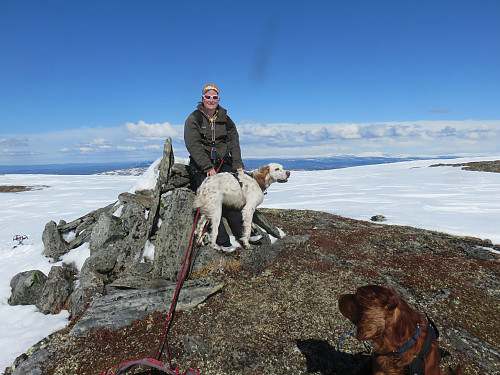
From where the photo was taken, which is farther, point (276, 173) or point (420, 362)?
point (276, 173)

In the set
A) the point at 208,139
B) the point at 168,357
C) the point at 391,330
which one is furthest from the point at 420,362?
the point at 208,139

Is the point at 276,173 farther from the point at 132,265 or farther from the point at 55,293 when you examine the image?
the point at 55,293

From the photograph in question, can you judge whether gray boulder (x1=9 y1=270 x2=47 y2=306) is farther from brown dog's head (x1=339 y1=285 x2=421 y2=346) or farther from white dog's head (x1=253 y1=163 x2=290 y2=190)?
brown dog's head (x1=339 y1=285 x2=421 y2=346)

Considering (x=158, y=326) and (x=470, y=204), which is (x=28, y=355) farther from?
(x=470, y=204)

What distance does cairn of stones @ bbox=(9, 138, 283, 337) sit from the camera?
18.6ft

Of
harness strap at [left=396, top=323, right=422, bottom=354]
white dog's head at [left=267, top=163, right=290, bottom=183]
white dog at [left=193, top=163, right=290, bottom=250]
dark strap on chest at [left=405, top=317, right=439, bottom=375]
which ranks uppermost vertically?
white dog's head at [left=267, top=163, right=290, bottom=183]

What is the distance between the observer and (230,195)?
7.20 meters

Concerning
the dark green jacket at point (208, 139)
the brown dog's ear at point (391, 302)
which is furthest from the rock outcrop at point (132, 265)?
the brown dog's ear at point (391, 302)

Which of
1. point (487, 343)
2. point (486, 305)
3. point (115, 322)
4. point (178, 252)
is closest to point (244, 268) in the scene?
point (178, 252)

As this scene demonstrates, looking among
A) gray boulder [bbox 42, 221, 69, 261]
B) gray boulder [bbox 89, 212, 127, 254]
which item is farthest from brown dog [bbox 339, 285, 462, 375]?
gray boulder [bbox 42, 221, 69, 261]

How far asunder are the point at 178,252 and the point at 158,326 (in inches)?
83.2

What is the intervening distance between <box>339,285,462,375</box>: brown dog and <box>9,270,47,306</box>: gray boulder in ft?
29.6

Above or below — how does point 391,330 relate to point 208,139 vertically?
below

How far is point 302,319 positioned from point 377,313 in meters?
3.04
